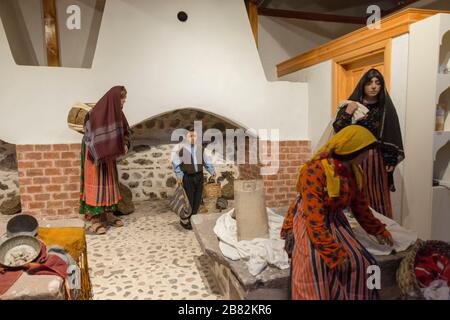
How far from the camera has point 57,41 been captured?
416 centimetres

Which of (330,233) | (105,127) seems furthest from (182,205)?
(330,233)

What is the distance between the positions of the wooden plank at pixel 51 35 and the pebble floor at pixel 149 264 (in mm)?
2326

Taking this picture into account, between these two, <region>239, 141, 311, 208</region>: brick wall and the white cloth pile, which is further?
<region>239, 141, 311, 208</region>: brick wall

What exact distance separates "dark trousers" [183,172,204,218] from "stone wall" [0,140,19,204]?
2.48 metres

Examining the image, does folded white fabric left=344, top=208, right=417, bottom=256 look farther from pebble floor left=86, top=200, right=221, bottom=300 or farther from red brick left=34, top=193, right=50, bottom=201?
red brick left=34, top=193, right=50, bottom=201

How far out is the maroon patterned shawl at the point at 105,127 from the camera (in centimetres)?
294

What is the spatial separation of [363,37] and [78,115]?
2.83 meters

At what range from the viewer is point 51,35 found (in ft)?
13.5

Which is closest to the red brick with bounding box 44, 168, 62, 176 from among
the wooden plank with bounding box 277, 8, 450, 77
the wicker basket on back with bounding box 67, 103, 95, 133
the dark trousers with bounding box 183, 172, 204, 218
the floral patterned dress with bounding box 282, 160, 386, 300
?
the wicker basket on back with bounding box 67, 103, 95, 133

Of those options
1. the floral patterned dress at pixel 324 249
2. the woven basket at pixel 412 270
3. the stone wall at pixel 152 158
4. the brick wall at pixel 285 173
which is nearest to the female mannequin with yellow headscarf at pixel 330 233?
the floral patterned dress at pixel 324 249

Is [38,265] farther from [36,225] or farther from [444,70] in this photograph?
[444,70]

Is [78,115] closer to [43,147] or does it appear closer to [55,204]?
[43,147]

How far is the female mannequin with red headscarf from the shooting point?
2.94 meters
